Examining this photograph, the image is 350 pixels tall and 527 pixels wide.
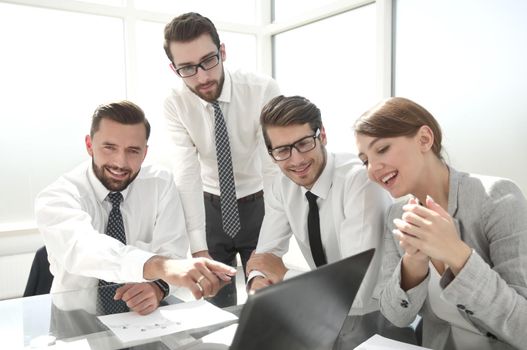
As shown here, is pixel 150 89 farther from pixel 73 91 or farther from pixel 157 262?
pixel 157 262

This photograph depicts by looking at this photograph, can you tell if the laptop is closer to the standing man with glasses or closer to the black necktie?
the black necktie

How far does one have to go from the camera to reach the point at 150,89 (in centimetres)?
443

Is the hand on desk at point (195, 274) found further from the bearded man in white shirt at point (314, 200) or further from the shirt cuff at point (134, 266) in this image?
the bearded man in white shirt at point (314, 200)

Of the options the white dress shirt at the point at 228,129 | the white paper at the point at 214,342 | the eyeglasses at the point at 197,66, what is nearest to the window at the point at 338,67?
the white dress shirt at the point at 228,129

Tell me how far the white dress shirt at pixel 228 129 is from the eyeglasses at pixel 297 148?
584 mm

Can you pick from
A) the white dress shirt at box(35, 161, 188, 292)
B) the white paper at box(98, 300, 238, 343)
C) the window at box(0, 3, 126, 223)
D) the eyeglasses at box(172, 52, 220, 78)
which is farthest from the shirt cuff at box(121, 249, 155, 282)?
the window at box(0, 3, 126, 223)

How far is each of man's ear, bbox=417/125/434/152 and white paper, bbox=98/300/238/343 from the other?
76 centimetres

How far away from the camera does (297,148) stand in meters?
1.69

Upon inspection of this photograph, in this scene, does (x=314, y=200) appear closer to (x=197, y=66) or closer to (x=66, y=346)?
(x=197, y=66)

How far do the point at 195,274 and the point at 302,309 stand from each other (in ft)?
2.76

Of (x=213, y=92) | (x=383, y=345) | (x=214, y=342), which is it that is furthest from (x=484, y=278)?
(x=213, y=92)

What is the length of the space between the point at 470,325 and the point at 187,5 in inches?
167

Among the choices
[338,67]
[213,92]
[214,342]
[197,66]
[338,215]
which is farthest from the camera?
[338,67]

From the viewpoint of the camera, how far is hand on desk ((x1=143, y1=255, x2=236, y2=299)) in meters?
1.49
